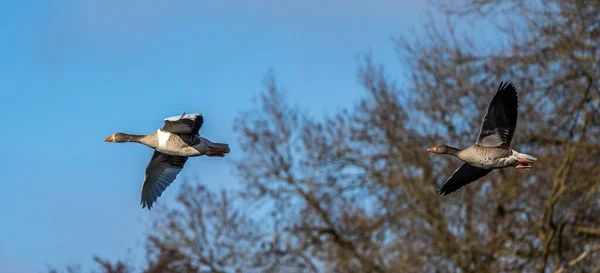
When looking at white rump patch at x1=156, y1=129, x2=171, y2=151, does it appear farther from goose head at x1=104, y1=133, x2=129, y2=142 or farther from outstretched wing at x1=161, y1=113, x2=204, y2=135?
goose head at x1=104, y1=133, x2=129, y2=142

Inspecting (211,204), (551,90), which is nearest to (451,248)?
(551,90)

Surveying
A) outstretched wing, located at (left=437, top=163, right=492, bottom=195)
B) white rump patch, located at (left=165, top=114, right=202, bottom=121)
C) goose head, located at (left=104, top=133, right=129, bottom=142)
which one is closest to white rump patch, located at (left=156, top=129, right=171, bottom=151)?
white rump patch, located at (left=165, top=114, right=202, bottom=121)

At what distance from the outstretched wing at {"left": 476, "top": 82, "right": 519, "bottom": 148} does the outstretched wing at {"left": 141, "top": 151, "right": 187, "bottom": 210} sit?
430 cm

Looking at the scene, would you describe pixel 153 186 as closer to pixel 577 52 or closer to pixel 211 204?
pixel 211 204

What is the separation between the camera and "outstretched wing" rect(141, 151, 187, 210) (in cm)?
1230

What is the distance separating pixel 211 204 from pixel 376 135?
4346mm

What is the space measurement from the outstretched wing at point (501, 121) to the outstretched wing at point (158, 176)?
430cm

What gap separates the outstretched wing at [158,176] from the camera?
484 inches

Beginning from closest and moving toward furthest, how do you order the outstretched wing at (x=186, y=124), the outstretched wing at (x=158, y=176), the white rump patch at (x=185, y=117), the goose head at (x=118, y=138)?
the white rump patch at (x=185, y=117), the outstretched wing at (x=186, y=124), the goose head at (x=118, y=138), the outstretched wing at (x=158, y=176)

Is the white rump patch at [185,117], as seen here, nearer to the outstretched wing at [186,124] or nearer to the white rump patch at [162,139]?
the outstretched wing at [186,124]

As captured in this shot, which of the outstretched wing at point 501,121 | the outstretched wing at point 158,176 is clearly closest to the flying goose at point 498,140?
the outstretched wing at point 501,121

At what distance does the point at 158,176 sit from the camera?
40.7ft

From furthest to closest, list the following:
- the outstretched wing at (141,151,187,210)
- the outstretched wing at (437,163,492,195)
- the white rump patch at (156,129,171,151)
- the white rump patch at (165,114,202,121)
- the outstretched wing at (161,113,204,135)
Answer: the outstretched wing at (141,151,187,210) → the outstretched wing at (437,163,492,195) → the white rump patch at (156,129,171,151) → the outstretched wing at (161,113,204,135) → the white rump patch at (165,114,202,121)

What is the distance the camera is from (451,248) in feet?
69.9
